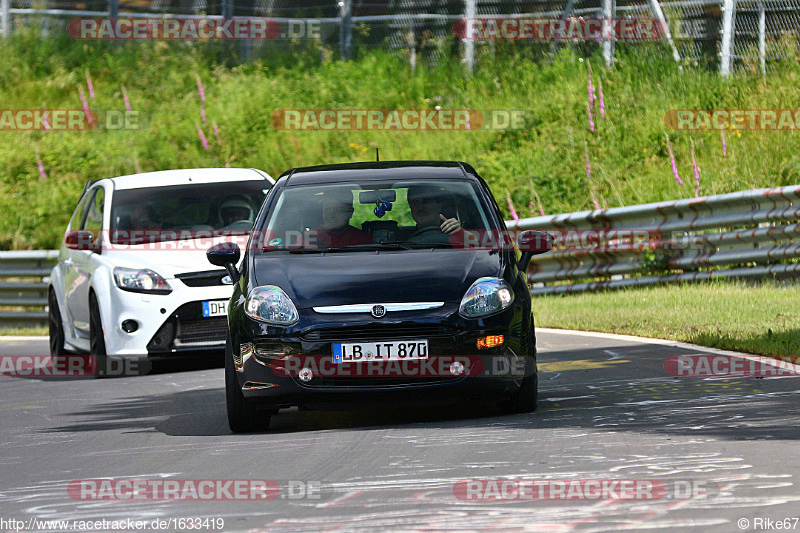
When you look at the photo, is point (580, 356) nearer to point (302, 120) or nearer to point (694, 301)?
point (694, 301)

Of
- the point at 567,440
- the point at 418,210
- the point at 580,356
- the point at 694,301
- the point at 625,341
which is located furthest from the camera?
the point at 694,301

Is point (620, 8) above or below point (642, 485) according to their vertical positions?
above

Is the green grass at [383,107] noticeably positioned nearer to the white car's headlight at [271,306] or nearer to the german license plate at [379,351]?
the german license plate at [379,351]

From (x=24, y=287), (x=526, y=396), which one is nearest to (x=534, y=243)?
(x=526, y=396)

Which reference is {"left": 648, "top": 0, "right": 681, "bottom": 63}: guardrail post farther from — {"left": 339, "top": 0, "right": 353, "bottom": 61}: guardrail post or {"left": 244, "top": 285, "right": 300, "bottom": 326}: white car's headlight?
{"left": 244, "top": 285, "right": 300, "bottom": 326}: white car's headlight

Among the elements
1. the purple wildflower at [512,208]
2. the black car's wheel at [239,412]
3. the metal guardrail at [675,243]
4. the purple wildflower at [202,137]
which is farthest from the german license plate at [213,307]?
the purple wildflower at [202,137]

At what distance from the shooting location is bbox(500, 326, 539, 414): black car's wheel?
864 centimetres

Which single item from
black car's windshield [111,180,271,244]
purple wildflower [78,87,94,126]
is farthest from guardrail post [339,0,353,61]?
black car's windshield [111,180,271,244]

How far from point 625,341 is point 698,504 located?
728 cm

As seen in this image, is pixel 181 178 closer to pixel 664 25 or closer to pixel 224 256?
pixel 224 256

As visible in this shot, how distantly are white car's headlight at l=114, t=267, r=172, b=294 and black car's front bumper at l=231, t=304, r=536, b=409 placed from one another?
429 centimetres

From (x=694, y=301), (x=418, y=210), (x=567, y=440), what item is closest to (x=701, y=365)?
(x=418, y=210)

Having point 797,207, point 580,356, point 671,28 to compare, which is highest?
point 671,28

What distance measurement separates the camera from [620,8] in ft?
79.1
